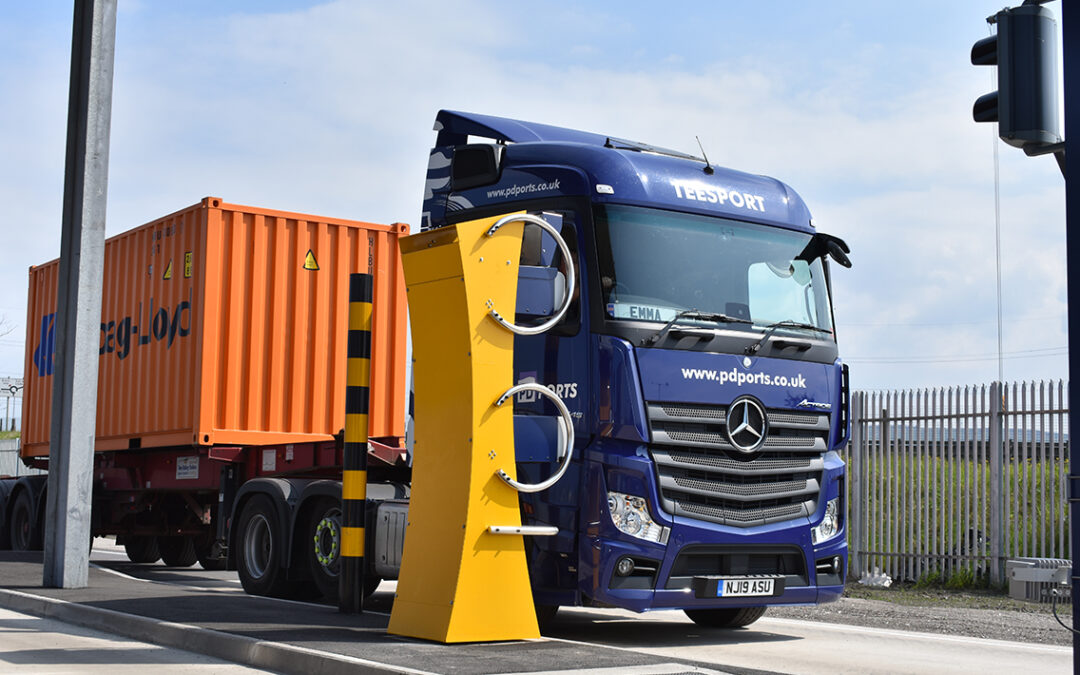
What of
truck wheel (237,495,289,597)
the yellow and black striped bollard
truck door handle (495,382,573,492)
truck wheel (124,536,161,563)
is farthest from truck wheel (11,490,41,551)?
truck door handle (495,382,573,492)

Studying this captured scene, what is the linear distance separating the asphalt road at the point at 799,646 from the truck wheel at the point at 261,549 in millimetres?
565

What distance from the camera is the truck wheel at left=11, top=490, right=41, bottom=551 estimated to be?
16891 mm

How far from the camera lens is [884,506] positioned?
15.0m

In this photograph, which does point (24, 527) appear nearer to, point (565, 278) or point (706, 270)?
point (565, 278)

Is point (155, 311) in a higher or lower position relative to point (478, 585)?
higher

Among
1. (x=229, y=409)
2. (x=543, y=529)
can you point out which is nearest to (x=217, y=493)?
(x=229, y=409)

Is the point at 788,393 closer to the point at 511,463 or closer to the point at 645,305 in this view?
the point at 645,305

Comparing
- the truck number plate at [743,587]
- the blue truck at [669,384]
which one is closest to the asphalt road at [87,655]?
the blue truck at [669,384]

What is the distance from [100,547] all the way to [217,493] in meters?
11.3

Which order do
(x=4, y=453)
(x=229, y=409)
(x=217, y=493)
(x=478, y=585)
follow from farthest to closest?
(x=4, y=453) < (x=217, y=493) < (x=229, y=409) < (x=478, y=585)

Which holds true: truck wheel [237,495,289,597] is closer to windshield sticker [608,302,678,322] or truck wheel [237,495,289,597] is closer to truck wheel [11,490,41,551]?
windshield sticker [608,302,678,322]

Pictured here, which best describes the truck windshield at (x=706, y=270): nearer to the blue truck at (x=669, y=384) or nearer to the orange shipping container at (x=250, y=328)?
the blue truck at (x=669, y=384)

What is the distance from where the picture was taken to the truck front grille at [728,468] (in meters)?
7.83

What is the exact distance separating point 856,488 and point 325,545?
7653mm
